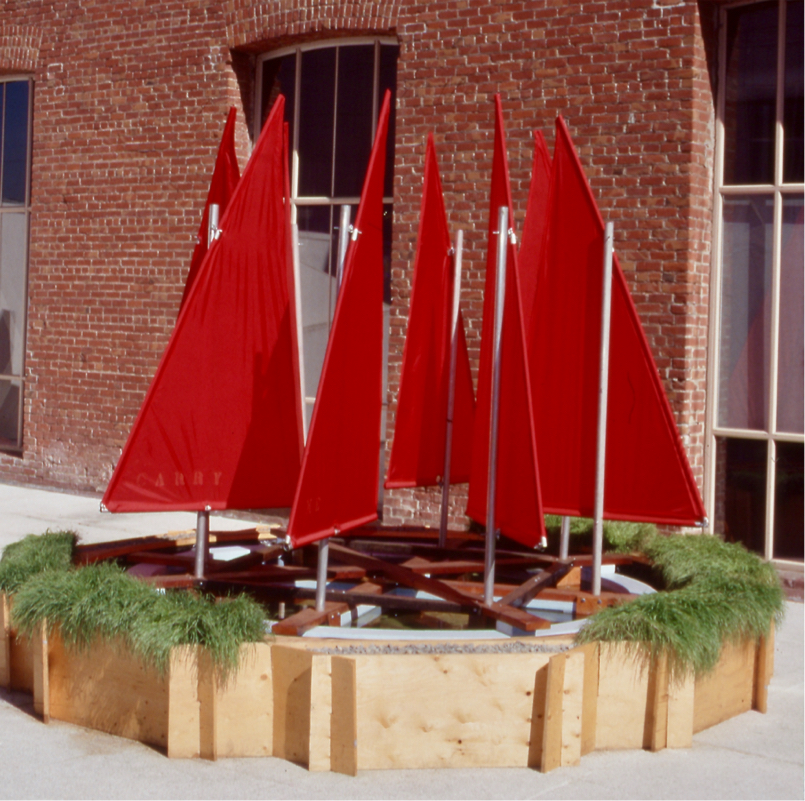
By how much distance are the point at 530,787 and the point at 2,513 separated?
7196 mm

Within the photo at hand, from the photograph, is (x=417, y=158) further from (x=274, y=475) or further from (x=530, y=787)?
(x=530, y=787)

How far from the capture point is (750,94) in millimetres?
8125

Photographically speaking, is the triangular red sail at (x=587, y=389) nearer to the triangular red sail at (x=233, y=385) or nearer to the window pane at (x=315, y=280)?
the triangular red sail at (x=233, y=385)

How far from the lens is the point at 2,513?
10.4 metres

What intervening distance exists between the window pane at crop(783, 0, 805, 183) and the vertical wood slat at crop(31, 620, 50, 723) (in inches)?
220

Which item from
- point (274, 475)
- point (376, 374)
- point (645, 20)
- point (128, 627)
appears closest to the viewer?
point (128, 627)

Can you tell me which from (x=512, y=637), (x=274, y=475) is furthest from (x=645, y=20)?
(x=512, y=637)

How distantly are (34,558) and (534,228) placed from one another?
2990 mm

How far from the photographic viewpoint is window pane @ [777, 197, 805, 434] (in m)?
7.93

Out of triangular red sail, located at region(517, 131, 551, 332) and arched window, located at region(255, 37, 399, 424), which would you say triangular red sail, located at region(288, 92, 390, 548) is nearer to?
triangular red sail, located at region(517, 131, 551, 332)

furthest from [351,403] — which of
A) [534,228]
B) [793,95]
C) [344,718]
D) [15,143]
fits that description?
[15,143]

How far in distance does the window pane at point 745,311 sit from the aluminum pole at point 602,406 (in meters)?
2.64

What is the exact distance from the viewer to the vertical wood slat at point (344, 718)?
4500 mm

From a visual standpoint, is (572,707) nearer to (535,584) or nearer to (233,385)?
(535,584)
